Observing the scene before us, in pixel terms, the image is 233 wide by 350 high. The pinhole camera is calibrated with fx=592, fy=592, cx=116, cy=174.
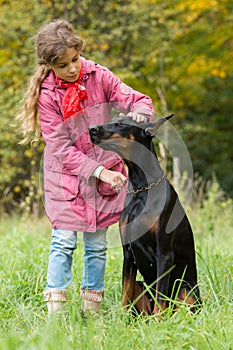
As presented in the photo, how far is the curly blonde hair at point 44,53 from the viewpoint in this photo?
3.54m

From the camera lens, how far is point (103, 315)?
13.0 ft

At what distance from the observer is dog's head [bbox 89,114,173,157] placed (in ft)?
11.0

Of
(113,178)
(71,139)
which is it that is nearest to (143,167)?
(113,178)

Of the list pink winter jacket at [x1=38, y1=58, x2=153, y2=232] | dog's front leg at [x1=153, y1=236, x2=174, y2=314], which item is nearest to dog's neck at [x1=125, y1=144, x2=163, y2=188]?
pink winter jacket at [x1=38, y1=58, x2=153, y2=232]

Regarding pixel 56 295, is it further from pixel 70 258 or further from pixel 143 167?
pixel 143 167

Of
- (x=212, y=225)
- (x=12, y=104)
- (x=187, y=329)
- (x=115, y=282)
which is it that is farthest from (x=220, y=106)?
(x=187, y=329)

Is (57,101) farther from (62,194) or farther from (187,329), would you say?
(187,329)

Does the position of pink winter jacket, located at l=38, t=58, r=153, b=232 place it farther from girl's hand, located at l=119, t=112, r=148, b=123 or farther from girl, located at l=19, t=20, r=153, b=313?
girl's hand, located at l=119, t=112, r=148, b=123

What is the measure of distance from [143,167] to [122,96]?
0.57m

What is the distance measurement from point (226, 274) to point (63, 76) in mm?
1786

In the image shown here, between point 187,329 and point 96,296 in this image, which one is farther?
point 96,296

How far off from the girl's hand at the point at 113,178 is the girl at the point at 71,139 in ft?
0.08

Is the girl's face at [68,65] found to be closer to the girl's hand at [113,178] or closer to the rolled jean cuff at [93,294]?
the girl's hand at [113,178]

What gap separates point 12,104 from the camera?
10453mm
